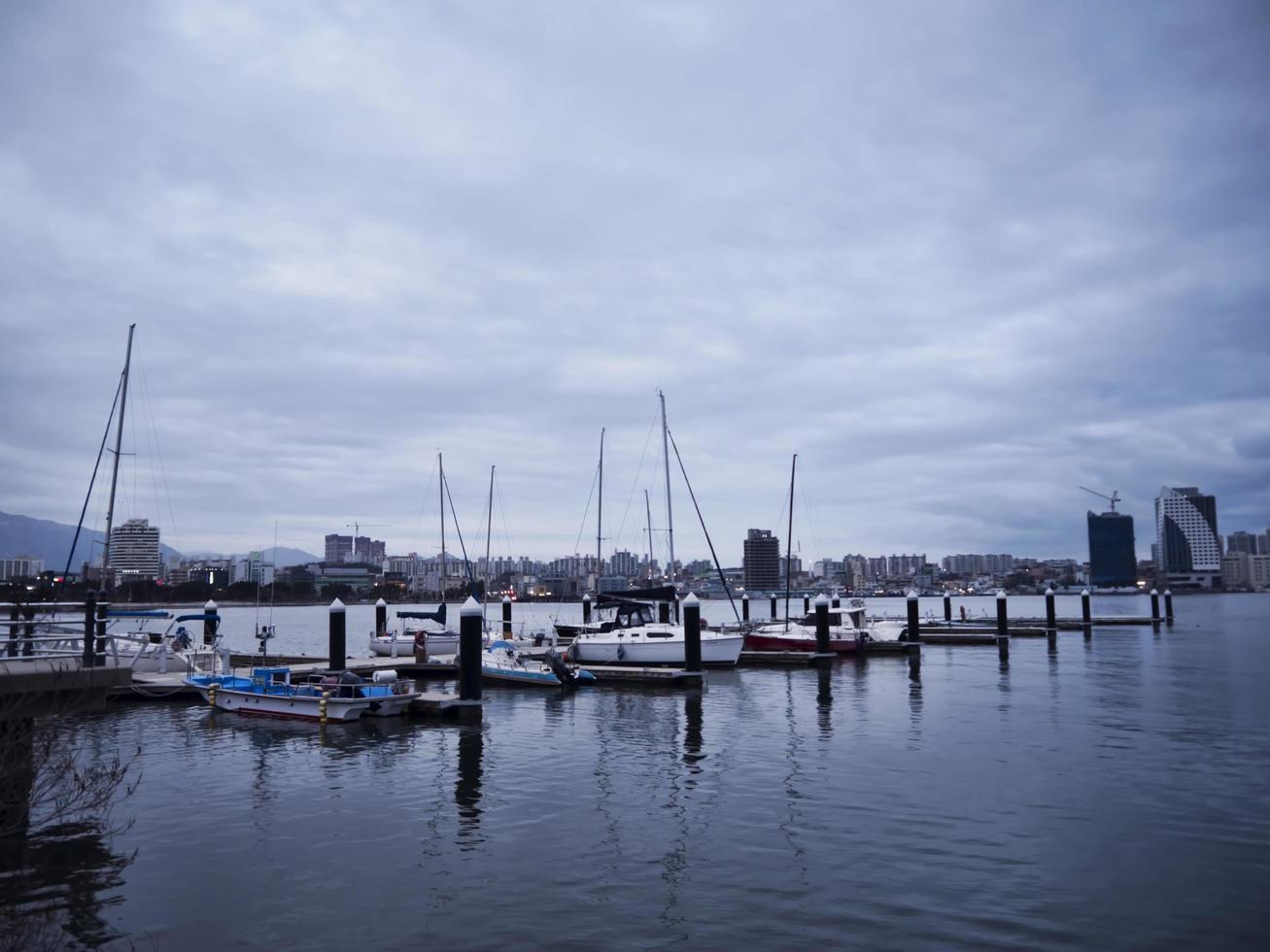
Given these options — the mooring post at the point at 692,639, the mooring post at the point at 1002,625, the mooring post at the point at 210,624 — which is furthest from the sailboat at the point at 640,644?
the mooring post at the point at 1002,625

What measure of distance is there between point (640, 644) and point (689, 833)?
29.2 meters

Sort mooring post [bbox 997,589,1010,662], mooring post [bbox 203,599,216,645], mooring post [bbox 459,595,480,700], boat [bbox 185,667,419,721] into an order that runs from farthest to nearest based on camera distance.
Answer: mooring post [bbox 997,589,1010,662], mooring post [bbox 203,599,216,645], mooring post [bbox 459,595,480,700], boat [bbox 185,667,419,721]

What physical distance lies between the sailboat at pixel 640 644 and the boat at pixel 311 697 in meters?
15.5

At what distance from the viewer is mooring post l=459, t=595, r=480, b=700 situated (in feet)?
101

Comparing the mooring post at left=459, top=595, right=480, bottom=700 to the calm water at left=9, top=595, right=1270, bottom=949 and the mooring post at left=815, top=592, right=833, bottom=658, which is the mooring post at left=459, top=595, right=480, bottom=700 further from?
the mooring post at left=815, top=592, right=833, bottom=658

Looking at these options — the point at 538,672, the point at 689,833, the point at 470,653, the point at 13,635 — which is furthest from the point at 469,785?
the point at 538,672

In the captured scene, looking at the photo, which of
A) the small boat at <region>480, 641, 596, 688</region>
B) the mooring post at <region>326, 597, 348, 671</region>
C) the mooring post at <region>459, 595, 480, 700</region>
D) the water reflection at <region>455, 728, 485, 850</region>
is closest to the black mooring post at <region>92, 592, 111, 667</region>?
the water reflection at <region>455, 728, 485, 850</region>

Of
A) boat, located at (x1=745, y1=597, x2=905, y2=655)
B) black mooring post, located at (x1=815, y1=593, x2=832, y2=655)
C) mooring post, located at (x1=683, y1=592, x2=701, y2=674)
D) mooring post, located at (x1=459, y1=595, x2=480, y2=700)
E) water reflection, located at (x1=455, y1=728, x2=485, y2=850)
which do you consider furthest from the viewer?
boat, located at (x1=745, y1=597, x2=905, y2=655)

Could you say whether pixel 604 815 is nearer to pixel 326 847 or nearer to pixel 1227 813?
pixel 326 847

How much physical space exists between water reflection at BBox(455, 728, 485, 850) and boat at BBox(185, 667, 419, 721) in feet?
11.9

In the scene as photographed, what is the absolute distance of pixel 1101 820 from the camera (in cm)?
1739

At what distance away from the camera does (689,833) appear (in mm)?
16938

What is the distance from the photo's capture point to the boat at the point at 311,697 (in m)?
30.1

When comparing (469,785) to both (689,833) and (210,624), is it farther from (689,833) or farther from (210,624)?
(210,624)
